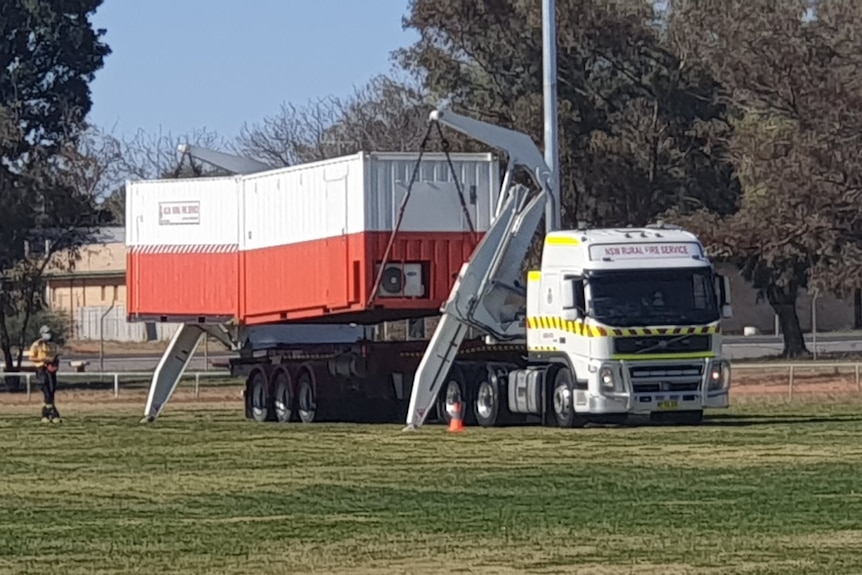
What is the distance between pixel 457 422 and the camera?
109ft

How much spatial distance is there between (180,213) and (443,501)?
20.8 metres

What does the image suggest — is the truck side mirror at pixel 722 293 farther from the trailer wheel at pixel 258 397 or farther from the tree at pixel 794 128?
the tree at pixel 794 128

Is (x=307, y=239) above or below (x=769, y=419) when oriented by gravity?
above

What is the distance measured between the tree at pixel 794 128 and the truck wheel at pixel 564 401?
13.8 metres

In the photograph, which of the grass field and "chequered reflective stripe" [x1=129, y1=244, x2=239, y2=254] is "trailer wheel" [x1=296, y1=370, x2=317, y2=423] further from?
the grass field

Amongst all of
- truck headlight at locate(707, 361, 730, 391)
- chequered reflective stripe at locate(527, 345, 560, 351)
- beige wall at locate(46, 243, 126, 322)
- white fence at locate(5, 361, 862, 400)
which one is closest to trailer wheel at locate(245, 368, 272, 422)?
chequered reflective stripe at locate(527, 345, 560, 351)

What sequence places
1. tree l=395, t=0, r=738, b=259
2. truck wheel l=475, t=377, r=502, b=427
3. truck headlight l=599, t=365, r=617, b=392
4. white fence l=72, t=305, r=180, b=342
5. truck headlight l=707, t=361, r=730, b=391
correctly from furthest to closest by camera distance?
white fence l=72, t=305, r=180, b=342
tree l=395, t=0, r=738, b=259
truck wheel l=475, t=377, r=502, b=427
truck headlight l=707, t=361, r=730, b=391
truck headlight l=599, t=365, r=617, b=392

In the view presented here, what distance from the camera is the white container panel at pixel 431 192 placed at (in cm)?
3394

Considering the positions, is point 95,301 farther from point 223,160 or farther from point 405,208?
point 405,208

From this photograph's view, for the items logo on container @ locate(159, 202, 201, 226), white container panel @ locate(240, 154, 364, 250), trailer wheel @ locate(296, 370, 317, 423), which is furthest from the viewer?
logo on container @ locate(159, 202, 201, 226)

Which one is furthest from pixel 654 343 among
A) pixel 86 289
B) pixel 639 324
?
pixel 86 289

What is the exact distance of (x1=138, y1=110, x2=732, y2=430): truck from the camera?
3112cm

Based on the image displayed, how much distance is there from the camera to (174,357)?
132 ft

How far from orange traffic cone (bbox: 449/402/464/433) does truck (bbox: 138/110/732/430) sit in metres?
0.05
